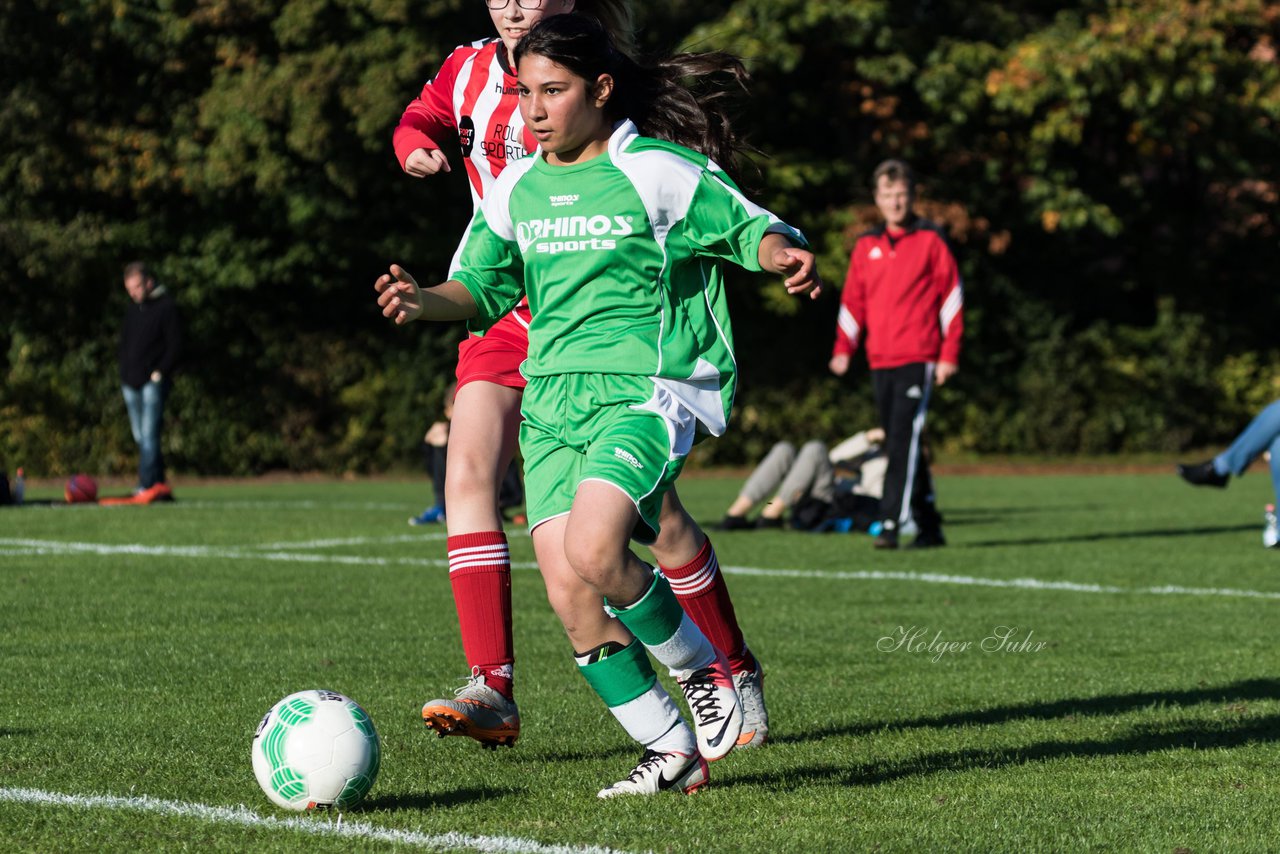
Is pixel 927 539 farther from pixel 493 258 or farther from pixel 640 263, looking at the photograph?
pixel 640 263

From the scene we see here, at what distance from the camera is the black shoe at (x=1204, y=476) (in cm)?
1120

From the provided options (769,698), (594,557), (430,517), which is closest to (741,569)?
(430,517)

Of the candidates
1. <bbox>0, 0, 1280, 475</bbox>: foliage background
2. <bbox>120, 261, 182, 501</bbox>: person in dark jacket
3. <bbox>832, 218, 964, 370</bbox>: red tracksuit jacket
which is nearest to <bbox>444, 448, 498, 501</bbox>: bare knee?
<bbox>832, 218, 964, 370</bbox>: red tracksuit jacket

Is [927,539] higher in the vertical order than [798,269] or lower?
lower

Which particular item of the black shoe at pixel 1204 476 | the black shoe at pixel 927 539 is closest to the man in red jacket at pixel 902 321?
the black shoe at pixel 927 539

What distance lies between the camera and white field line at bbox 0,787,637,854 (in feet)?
11.8

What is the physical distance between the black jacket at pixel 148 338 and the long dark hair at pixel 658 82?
39.1ft

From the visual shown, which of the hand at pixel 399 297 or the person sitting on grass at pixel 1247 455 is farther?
the person sitting on grass at pixel 1247 455

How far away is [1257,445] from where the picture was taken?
10945mm

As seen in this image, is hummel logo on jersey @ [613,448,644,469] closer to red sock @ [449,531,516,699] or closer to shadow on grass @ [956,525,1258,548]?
red sock @ [449,531,516,699]

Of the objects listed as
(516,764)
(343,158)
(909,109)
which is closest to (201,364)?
(343,158)

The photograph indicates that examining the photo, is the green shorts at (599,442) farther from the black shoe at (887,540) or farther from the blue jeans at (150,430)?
the blue jeans at (150,430)

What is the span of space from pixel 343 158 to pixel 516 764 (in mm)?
19650

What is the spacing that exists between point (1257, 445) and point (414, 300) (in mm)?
8154
